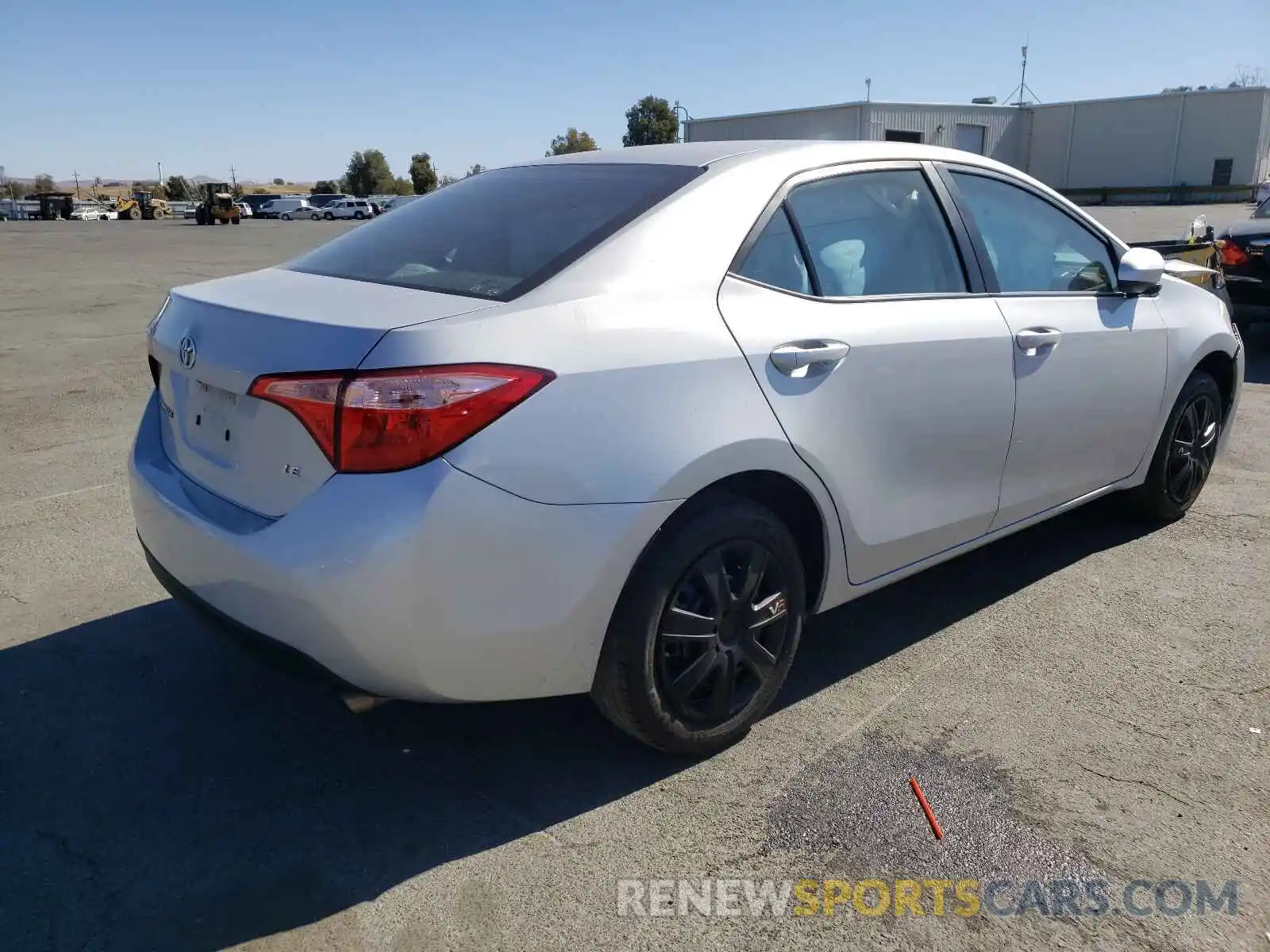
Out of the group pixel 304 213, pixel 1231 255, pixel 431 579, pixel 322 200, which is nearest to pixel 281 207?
pixel 304 213

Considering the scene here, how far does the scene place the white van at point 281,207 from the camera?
65.2 metres

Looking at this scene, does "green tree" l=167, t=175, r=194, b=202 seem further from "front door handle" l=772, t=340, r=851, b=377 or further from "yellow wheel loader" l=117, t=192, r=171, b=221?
"front door handle" l=772, t=340, r=851, b=377

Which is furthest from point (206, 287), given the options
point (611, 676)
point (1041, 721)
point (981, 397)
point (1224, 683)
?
point (1224, 683)

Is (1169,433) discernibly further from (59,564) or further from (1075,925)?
(59,564)

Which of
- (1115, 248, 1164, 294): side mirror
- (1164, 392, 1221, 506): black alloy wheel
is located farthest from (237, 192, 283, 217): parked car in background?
(1115, 248, 1164, 294): side mirror

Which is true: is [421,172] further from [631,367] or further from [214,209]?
[631,367]

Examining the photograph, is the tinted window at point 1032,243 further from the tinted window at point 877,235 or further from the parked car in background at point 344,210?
the parked car in background at point 344,210

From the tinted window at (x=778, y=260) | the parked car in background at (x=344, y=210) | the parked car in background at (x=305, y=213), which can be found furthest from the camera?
the parked car in background at (x=305, y=213)

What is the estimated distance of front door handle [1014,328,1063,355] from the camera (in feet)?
12.0

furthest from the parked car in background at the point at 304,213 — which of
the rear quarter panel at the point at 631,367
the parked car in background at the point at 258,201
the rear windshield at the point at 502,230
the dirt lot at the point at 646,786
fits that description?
the rear quarter panel at the point at 631,367

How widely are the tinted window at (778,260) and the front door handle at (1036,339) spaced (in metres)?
0.97

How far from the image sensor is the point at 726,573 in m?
2.90

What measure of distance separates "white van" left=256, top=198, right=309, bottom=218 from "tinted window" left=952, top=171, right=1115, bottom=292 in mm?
66006

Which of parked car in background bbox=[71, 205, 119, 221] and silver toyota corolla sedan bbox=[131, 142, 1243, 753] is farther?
parked car in background bbox=[71, 205, 119, 221]
